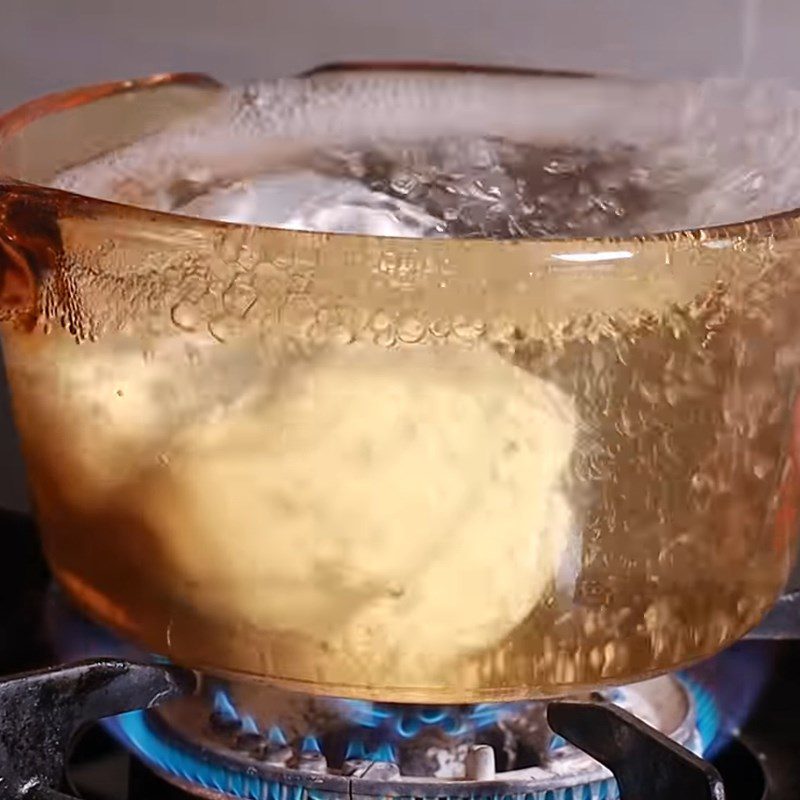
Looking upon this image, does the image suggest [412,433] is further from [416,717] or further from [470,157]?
[470,157]

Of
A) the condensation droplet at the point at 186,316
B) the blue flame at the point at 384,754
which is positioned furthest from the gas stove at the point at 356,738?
the condensation droplet at the point at 186,316

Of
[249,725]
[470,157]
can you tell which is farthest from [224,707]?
[470,157]

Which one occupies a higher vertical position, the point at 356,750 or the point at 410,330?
the point at 410,330

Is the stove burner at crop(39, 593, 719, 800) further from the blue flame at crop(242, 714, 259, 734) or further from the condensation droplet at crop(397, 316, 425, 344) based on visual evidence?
the condensation droplet at crop(397, 316, 425, 344)

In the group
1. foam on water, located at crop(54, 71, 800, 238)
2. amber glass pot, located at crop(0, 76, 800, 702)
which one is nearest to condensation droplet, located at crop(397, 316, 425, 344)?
amber glass pot, located at crop(0, 76, 800, 702)

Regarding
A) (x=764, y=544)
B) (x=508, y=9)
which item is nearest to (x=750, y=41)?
(x=508, y=9)

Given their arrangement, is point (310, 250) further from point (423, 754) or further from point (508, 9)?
point (508, 9)

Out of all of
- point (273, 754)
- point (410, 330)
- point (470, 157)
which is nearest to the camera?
point (410, 330)

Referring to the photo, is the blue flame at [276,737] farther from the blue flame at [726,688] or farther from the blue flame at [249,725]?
the blue flame at [726,688]
